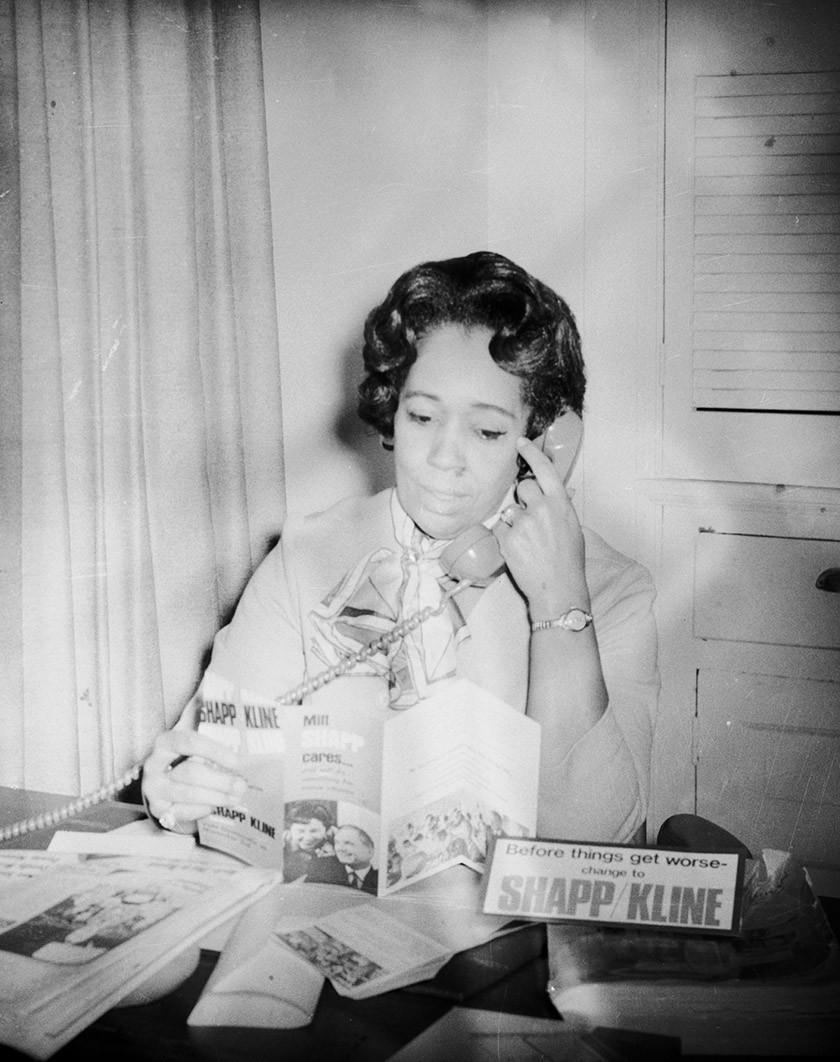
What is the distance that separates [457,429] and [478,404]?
0.04 metres

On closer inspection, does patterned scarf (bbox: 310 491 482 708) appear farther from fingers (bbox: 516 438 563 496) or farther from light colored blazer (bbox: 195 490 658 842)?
fingers (bbox: 516 438 563 496)

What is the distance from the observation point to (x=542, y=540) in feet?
4.16

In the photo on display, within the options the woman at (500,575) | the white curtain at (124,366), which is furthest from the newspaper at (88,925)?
the white curtain at (124,366)

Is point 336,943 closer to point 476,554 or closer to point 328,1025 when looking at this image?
point 328,1025

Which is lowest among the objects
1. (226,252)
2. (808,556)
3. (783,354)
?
(808,556)

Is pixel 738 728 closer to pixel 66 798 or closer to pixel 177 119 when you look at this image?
pixel 66 798

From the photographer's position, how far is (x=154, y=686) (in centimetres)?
155

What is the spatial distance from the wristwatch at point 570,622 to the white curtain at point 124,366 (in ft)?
1.66

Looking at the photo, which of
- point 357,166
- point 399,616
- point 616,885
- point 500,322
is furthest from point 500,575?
point 357,166

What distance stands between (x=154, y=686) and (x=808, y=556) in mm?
952

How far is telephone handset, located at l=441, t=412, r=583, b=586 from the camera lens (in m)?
1.28

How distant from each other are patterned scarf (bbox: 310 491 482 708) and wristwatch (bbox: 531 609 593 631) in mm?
119

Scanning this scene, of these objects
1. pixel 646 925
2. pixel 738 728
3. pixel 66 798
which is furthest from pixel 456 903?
pixel 66 798

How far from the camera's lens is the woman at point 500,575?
1.21 meters
